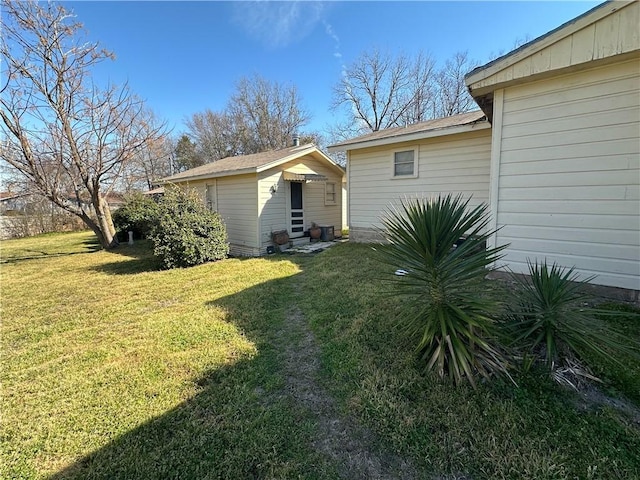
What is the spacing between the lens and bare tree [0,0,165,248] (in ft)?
26.7

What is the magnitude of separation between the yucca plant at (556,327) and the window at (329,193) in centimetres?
943

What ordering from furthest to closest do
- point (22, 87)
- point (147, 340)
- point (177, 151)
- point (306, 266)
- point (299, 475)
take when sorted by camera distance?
point (177, 151)
point (22, 87)
point (306, 266)
point (147, 340)
point (299, 475)

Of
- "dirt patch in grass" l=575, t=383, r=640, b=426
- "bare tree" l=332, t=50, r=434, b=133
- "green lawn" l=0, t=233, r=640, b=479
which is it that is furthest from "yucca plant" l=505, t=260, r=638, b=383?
"bare tree" l=332, t=50, r=434, b=133

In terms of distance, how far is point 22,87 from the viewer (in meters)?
8.36

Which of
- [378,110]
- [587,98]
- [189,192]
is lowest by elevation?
[189,192]

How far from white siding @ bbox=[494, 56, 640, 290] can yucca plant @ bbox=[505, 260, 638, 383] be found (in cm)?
157

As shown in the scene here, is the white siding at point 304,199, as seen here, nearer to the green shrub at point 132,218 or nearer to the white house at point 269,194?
the white house at point 269,194

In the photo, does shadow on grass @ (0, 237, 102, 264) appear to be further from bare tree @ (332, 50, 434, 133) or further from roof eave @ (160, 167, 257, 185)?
bare tree @ (332, 50, 434, 133)

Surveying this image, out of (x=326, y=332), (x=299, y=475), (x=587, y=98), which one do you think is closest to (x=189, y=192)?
(x=326, y=332)

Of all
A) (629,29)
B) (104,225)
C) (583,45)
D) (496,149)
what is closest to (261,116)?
(104,225)

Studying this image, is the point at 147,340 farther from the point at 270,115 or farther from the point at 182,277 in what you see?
the point at 270,115

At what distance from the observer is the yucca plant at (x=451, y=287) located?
7.54 feet

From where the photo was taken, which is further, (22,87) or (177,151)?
(177,151)

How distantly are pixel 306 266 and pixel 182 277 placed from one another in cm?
298
